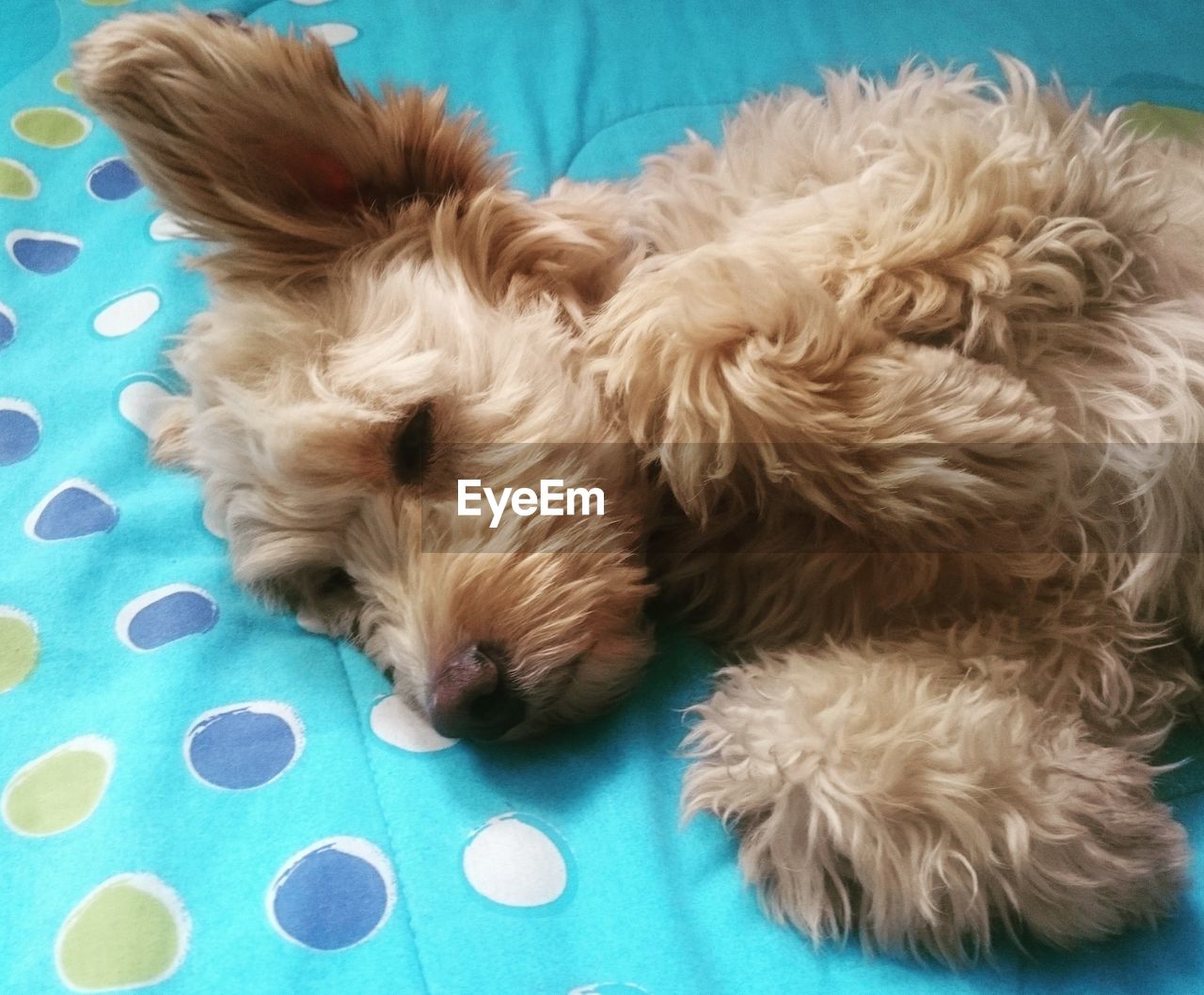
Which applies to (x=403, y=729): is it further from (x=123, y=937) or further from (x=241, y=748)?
(x=123, y=937)

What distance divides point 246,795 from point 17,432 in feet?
2.31

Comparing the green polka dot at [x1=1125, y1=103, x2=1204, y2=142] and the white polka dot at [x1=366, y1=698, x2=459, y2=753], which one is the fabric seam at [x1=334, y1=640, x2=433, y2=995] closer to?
the white polka dot at [x1=366, y1=698, x2=459, y2=753]

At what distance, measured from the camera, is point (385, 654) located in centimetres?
118

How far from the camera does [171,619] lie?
1.24 meters

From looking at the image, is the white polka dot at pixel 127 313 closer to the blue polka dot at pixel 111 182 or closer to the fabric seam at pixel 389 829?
the blue polka dot at pixel 111 182

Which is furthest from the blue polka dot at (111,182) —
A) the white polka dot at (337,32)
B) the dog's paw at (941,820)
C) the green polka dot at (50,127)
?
the dog's paw at (941,820)

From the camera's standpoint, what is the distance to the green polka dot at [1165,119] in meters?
1.59

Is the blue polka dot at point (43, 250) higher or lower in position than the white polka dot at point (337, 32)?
lower

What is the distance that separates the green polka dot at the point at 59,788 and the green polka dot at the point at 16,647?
0.38ft

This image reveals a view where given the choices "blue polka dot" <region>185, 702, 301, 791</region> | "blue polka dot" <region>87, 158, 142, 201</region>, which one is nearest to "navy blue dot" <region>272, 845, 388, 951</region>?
"blue polka dot" <region>185, 702, 301, 791</region>

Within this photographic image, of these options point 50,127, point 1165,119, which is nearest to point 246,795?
point 50,127

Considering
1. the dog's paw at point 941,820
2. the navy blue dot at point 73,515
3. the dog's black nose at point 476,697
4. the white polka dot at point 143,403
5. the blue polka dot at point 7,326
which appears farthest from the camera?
the blue polka dot at point 7,326

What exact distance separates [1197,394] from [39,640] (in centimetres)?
127

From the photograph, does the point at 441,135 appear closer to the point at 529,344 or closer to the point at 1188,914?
the point at 529,344
